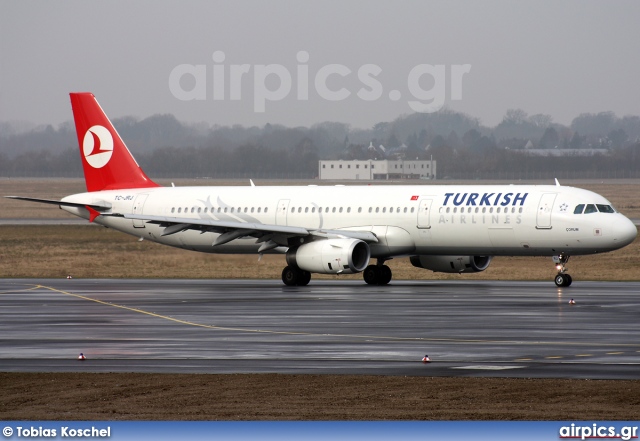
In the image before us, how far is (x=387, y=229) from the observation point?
4741 cm

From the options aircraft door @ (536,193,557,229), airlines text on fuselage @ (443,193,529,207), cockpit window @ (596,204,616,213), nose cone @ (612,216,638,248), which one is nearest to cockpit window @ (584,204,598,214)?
cockpit window @ (596,204,616,213)

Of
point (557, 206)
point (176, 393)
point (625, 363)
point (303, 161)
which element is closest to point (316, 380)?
point (176, 393)

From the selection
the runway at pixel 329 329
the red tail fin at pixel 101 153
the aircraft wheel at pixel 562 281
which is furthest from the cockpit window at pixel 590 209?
the red tail fin at pixel 101 153

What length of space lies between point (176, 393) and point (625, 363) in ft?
27.6

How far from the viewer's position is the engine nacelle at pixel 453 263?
48188 mm

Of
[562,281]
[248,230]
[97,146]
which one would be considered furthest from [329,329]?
[97,146]

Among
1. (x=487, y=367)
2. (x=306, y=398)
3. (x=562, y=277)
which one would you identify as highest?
(x=562, y=277)

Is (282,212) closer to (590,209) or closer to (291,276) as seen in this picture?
(291,276)

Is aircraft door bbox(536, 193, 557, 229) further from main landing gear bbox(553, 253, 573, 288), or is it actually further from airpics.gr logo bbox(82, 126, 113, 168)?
airpics.gr logo bbox(82, 126, 113, 168)

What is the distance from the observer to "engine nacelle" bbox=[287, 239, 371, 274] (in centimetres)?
4459

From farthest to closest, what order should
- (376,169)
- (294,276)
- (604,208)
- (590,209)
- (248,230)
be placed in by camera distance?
(376,169) → (294,276) → (248,230) → (604,208) → (590,209)

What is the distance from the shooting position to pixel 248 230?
47062mm

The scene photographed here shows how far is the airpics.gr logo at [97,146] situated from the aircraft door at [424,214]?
16055 millimetres

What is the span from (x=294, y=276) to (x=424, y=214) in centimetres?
550
